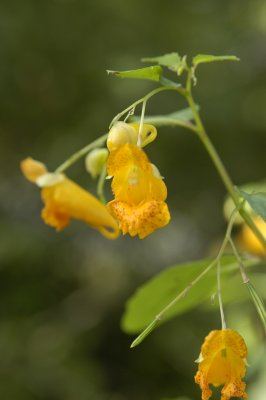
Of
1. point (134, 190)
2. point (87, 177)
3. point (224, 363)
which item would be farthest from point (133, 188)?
point (87, 177)

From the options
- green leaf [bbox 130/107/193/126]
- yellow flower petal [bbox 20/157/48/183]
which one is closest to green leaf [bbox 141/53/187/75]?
green leaf [bbox 130/107/193/126]

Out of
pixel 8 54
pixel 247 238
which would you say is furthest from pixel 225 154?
pixel 247 238

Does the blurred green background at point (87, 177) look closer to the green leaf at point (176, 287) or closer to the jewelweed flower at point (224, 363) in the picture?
the green leaf at point (176, 287)

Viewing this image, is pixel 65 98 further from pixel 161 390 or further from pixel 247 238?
pixel 247 238

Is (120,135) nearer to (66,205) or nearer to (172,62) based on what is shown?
(172,62)

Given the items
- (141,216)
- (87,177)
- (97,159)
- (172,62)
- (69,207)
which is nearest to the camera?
(141,216)
